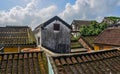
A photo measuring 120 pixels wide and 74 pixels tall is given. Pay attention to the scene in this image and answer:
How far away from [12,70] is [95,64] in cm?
316

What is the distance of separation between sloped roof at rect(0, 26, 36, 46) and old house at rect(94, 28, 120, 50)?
837 centimetres

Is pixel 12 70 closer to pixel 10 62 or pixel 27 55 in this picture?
pixel 10 62

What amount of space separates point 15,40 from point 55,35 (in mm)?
8091

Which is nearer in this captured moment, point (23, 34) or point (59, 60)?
point (59, 60)

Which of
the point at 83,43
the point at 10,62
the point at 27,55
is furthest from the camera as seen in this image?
Answer: the point at 83,43

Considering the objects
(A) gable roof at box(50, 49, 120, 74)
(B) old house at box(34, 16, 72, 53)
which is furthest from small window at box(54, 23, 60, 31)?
(A) gable roof at box(50, 49, 120, 74)

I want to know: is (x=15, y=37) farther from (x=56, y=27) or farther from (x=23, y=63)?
(x=23, y=63)

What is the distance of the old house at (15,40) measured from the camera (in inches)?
728

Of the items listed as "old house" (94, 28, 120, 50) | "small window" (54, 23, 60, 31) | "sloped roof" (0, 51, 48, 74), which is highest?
"small window" (54, 23, 60, 31)

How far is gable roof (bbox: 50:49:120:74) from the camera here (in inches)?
251

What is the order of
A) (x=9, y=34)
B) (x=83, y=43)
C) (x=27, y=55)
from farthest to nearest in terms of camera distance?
1. (x=83, y=43)
2. (x=9, y=34)
3. (x=27, y=55)

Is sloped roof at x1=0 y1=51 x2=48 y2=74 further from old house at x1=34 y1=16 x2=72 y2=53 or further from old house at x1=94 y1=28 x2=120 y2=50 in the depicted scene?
old house at x1=34 y1=16 x2=72 y2=53

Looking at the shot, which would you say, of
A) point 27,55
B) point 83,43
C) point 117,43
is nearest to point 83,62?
point 27,55

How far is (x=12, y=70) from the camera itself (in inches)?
274
